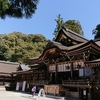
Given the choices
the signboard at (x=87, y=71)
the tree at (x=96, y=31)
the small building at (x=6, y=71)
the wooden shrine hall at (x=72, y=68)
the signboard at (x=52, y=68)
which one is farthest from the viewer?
the tree at (x=96, y=31)

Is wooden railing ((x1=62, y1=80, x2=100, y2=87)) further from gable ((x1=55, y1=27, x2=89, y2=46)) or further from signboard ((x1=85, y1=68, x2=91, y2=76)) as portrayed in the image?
gable ((x1=55, y1=27, x2=89, y2=46))

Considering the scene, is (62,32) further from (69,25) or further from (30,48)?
(30,48)

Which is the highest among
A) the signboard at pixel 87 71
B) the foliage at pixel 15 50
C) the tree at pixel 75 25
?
the tree at pixel 75 25

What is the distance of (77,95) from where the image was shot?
13.9 metres

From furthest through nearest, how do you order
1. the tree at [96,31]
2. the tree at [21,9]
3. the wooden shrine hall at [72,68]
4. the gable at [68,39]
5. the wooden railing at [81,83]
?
1. the tree at [96,31]
2. the gable at [68,39]
3. the wooden shrine hall at [72,68]
4. the wooden railing at [81,83]
5. the tree at [21,9]

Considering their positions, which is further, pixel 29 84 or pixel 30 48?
pixel 30 48

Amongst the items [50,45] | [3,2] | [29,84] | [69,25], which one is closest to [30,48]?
[69,25]

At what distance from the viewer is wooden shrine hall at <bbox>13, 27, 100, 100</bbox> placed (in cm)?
1309

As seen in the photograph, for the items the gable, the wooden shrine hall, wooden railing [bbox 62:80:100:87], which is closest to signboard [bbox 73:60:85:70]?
the wooden shrine hall

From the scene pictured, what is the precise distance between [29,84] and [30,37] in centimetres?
3463

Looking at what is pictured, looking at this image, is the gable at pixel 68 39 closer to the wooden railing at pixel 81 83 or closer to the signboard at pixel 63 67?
the signboard at pixel 63 67

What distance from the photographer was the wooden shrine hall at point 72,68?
13.1 m

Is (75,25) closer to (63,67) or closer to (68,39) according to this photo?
(68,39)

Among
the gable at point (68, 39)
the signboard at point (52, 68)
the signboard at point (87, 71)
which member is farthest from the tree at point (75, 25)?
the signboard at point (87, 71)
